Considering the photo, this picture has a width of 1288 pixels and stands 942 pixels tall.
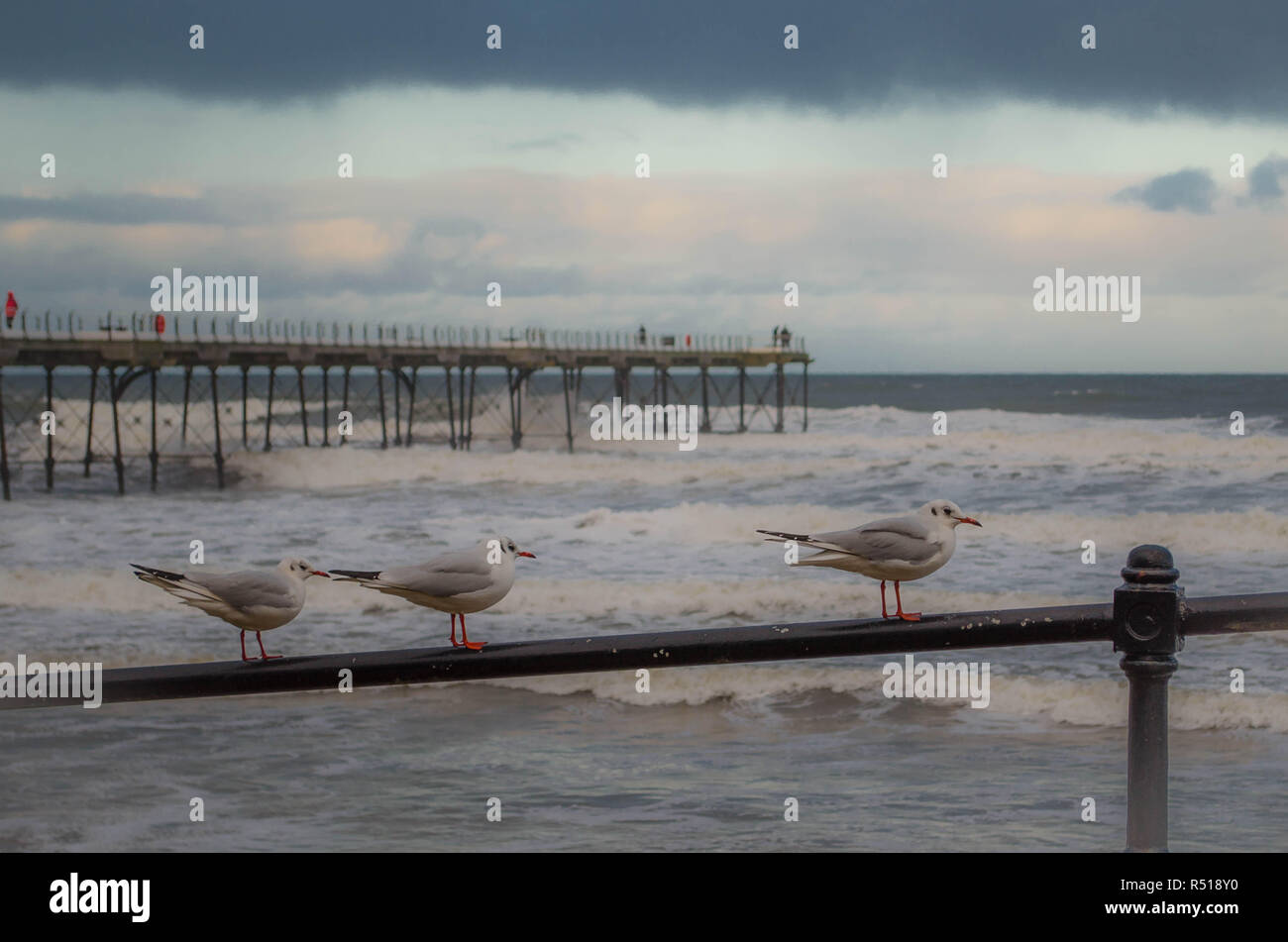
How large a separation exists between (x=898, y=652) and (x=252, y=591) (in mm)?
1605

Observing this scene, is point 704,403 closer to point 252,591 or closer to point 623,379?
point 623,379

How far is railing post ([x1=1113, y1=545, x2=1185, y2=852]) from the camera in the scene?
8.41 ft

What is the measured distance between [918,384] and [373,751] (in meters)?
98.3

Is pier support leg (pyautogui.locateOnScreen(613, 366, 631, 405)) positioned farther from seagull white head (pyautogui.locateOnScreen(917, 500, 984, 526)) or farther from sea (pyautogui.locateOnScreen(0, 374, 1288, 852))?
seagull white head (pyautogui.locateOnScreen(917, 500, 984, 526))

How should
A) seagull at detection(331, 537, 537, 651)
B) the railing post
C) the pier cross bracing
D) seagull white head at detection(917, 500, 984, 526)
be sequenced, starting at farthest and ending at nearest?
1. the pier cross bracing
2. seagull white head at detection(917, 500, 984, 526)
3. seagull at detection(331, 537, 537, 651)
4. the railing post

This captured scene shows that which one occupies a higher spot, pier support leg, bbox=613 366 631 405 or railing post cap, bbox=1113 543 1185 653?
pier support leg, bbox=613 366 631 405

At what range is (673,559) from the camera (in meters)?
24.1

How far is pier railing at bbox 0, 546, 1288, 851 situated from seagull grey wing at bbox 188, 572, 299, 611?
0.65m

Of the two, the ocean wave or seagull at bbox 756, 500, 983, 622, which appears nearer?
seagull at bbox 756, 500, 983, 622

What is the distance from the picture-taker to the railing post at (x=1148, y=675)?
256 centimetres

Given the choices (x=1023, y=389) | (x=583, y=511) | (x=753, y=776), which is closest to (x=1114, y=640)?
(x=753, y=776)

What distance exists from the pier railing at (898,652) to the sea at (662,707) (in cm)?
501

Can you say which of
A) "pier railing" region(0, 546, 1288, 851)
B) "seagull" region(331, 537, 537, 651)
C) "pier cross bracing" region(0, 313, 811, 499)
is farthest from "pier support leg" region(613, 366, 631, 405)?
"pier railing" region(0, 546, 1288, 851)
